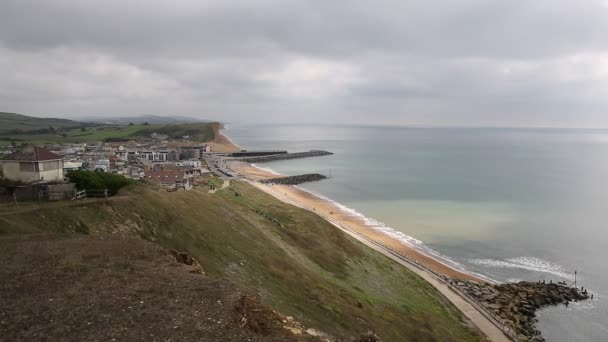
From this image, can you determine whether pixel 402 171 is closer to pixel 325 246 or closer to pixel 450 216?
pixel 450 216

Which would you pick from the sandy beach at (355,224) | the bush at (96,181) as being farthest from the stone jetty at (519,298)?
the bush at (96,181)

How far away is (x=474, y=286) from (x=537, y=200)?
61.0 metres

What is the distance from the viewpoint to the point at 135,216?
2609 centimetres

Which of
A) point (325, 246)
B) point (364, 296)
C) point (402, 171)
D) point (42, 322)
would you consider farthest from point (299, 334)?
point (402, 171)

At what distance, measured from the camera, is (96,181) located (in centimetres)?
3234

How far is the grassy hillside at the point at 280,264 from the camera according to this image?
23047mm

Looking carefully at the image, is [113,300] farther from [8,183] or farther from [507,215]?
[507,215]

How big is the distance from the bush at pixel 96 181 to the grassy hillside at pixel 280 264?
2430 mm

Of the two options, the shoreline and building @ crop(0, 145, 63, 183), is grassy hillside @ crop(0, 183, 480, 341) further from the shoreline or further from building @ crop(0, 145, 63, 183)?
building @ crop(0, 145, 63, 183)

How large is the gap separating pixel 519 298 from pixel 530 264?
13.5 metres

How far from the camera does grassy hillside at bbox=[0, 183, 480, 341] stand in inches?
907

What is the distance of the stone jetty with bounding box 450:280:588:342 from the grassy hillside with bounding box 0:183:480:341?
4970 millimetres

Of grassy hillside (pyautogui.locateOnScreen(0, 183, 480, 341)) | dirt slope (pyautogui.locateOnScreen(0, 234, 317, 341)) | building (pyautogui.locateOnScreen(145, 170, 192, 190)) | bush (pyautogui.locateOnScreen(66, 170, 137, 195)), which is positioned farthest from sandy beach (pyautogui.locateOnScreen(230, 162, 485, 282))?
dirt slope (pyautogui.locateOnScreen(0, 234, 317, 341))

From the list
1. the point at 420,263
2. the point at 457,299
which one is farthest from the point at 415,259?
the point at 457,299
